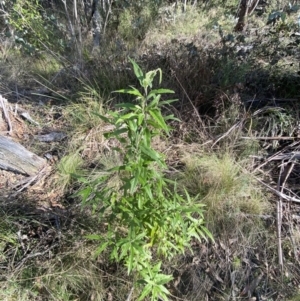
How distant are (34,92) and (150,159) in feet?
8.16

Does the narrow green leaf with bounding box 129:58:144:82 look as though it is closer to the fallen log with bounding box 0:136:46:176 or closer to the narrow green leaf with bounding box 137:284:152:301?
the narrow green leaf with bounding box 137:284:152:301

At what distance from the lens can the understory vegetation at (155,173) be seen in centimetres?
172

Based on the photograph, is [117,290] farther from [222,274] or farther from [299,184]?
[299,184]

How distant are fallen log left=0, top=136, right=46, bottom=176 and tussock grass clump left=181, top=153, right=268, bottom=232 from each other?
119 centimetres

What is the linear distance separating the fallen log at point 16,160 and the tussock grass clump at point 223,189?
3.92 ft

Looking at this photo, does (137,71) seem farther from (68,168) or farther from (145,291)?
(68,168)

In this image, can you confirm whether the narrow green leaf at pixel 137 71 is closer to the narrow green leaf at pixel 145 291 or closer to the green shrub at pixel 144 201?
the green shrub at pixel 144 201

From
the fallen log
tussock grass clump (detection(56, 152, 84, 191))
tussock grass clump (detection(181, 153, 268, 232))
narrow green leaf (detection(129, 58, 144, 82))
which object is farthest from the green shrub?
Answer: the fallen log

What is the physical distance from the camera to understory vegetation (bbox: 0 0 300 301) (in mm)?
1721

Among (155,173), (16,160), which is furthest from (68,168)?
(155,173)

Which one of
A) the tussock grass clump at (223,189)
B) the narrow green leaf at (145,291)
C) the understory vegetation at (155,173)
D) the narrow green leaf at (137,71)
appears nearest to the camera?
the narrow green leaf at (137,71)

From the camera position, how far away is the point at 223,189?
2.31 metres

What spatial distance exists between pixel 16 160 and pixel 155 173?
59.4 inches

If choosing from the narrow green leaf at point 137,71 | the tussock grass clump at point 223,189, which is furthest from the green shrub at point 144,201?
the tussock grass clump at point 223,189
